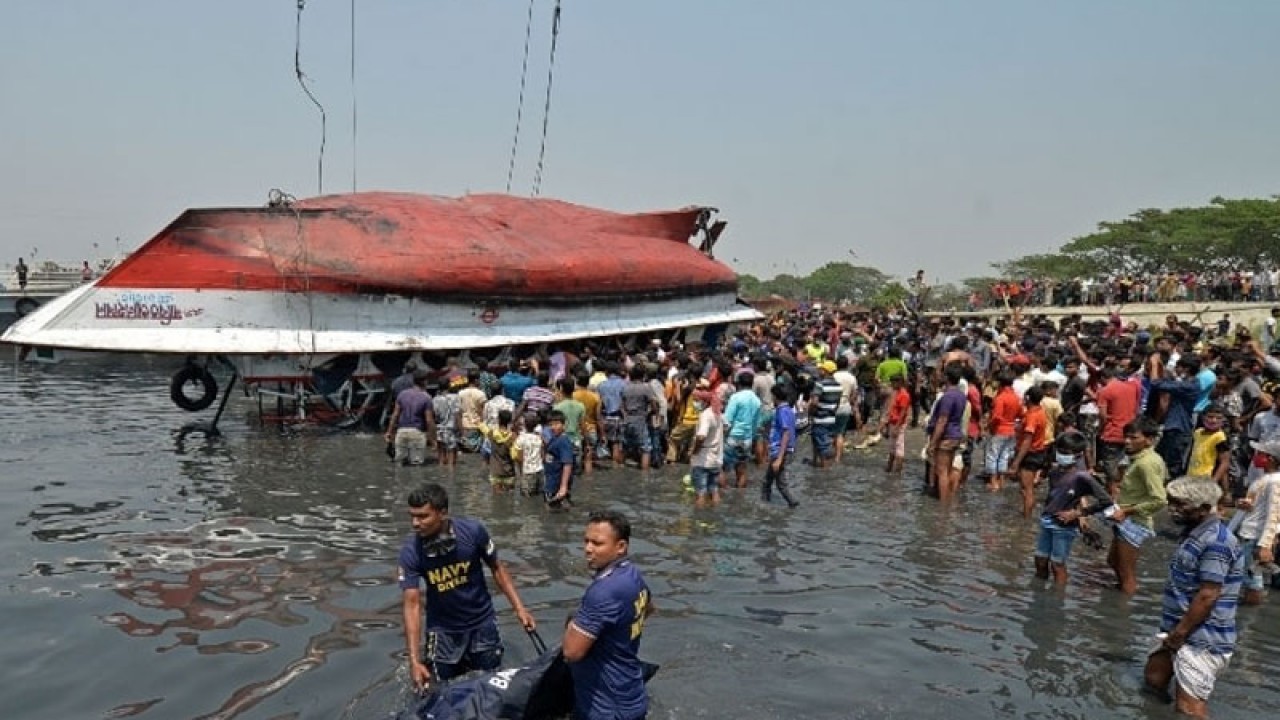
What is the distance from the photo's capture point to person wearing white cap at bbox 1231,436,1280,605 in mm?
7297

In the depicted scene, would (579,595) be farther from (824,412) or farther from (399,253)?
(399,253)

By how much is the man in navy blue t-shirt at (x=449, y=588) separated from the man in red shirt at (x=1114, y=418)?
8.90 metres

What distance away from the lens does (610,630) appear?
14.5 feet

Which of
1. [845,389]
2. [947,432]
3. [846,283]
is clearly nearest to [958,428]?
[947,432]

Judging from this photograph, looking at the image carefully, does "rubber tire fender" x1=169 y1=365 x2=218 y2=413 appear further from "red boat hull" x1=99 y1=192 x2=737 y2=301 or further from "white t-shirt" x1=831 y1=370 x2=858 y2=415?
"white t-shirt" x1=831 y1=370 x2=858 y2=415

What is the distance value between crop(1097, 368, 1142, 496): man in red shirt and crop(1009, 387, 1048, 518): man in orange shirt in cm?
113

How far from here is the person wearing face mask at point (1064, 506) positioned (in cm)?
770

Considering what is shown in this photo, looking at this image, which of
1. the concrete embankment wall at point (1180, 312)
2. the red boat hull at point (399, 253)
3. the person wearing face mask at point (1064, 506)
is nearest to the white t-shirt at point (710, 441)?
the person wearing face mask at point (1064, 506)

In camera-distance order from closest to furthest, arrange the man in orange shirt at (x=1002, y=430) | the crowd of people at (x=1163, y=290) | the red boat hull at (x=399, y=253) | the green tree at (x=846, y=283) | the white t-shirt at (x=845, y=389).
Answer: the man in orange shirt at (x=1002, y=430)
the white t-shirt at (x=845, y=389)
the red boat hull at (x=399, y=253)
the crowd of people at (x=1163, y=290)
the green tree at (x=846, y=283)

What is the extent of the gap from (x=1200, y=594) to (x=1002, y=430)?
6541 mm

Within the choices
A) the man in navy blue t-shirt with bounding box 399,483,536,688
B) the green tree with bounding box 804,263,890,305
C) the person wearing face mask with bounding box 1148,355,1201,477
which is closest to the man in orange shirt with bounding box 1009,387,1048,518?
the person wearing face mask with bounding box 1148,355,1201,477

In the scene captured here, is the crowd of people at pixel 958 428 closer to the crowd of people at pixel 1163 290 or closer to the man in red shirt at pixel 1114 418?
the man in red shirt at pixel 1114 418

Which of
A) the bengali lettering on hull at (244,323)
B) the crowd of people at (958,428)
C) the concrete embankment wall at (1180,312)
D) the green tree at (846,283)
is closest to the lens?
the crowd of people at (958,428)

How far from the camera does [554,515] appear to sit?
1079cm
